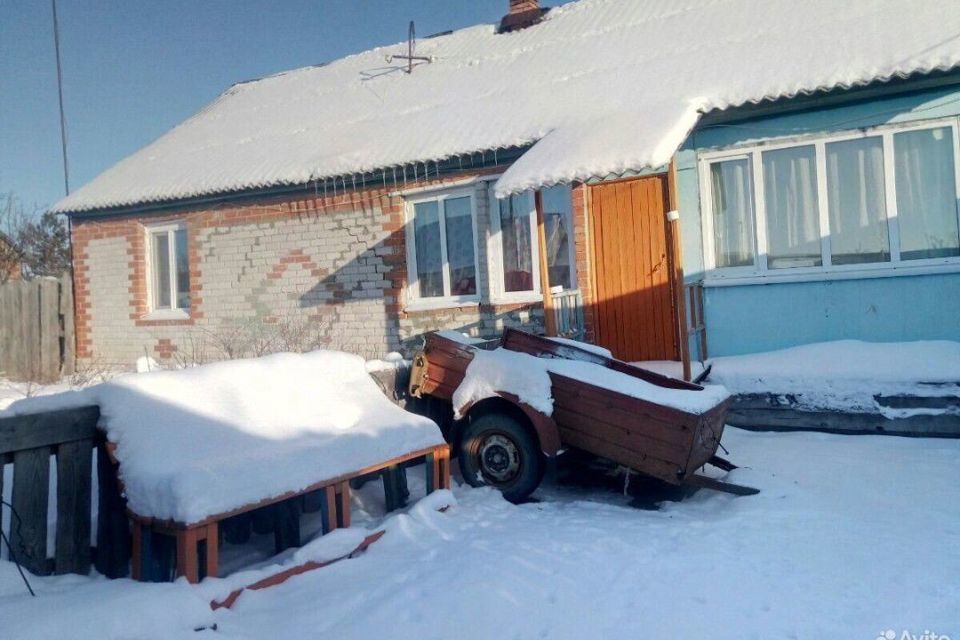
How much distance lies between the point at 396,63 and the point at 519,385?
369 inches

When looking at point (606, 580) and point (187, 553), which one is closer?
point (187, 553)

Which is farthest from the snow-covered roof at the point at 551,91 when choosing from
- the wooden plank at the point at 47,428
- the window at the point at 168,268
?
the wooden plank at the point at 47,428

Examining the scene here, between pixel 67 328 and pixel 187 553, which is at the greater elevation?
pixel 67 328

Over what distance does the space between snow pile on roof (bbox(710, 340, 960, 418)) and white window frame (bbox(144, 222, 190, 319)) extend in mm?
8276

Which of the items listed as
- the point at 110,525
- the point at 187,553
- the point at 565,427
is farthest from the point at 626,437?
the point at 110,525

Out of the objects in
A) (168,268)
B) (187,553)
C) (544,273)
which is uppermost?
(168,268)

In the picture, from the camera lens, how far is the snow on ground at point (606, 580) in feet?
10.8

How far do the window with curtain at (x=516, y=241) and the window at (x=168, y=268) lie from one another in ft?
17.0

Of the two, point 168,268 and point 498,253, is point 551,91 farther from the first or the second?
point 168,268

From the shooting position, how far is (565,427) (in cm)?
563

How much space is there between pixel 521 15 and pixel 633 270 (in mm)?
6139

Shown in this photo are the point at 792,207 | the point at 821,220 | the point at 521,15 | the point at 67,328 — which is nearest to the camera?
the point at 821,220

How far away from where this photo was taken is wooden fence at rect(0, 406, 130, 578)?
367 cm

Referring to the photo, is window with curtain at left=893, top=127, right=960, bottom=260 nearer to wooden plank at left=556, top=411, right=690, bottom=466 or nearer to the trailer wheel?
wooden plank at left=556, top=411, right=690, bottom=466
